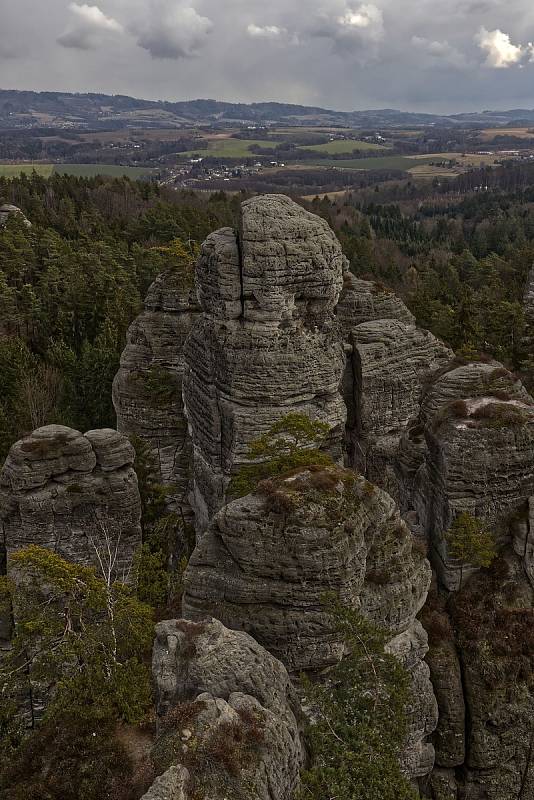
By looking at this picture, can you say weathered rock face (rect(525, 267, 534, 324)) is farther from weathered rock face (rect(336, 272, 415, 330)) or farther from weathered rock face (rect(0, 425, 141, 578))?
weathered rock face (rect(0, 425, 141, 578))

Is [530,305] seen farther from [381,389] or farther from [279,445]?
[279,445]

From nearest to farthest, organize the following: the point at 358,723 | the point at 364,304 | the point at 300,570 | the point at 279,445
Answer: the point at 358,723 → the point at 300,570 → the point at 279,445 → the point at 364,304

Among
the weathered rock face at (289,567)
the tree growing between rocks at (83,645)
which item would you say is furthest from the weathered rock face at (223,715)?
the weathered rock face at (289,567)

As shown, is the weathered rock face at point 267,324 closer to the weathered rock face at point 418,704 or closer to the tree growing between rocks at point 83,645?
the tree growing between rocks at point 83,645

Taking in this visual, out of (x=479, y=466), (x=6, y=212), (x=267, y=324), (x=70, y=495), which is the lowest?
(x=70, y=495)

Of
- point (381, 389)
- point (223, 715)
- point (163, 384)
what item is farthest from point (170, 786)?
point (163, 384)

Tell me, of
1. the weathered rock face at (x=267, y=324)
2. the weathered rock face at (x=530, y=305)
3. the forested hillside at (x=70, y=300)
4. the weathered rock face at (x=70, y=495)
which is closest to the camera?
the weathered rock face at (x=70, y=495)

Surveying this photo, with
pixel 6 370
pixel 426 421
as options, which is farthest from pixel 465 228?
pixel 426 421

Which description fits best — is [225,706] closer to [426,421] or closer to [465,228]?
[426,421]
